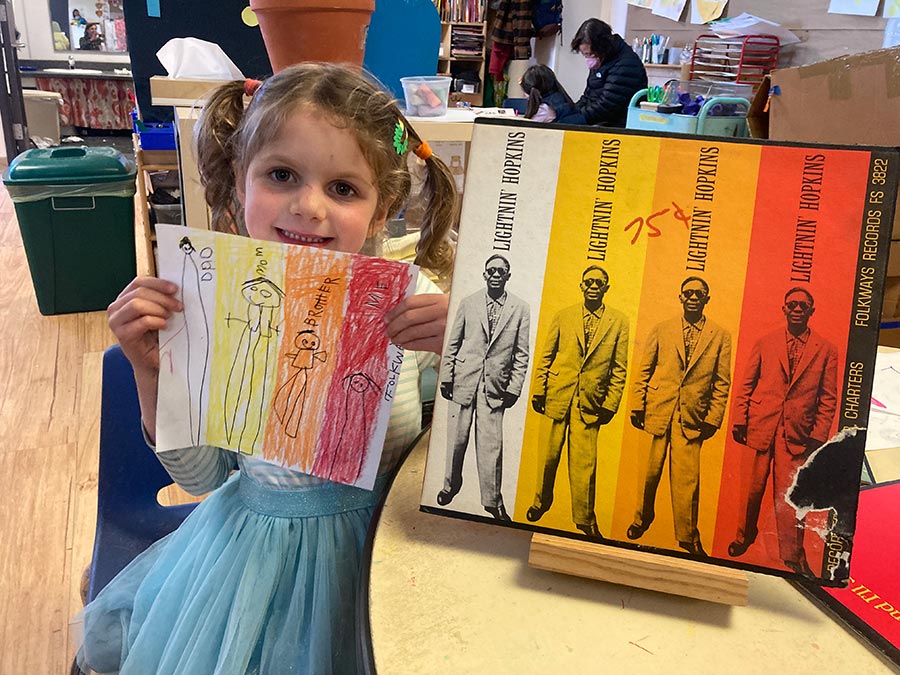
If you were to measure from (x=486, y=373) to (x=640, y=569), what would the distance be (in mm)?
182

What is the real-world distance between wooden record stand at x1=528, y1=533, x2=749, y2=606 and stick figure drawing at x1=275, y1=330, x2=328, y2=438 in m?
0.26

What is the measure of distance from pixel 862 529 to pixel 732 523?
19 cm

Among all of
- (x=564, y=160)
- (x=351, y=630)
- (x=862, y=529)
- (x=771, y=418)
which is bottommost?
(x=351, y=630)

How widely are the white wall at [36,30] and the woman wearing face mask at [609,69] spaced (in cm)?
557

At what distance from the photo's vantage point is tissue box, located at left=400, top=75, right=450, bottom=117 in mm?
1556

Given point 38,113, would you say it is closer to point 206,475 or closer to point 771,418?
point 206,475

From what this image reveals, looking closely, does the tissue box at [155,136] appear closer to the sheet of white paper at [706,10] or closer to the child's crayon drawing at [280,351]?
the child's crayon drawing at [280,351]

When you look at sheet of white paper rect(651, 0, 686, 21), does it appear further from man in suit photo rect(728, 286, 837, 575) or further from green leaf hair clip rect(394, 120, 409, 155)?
man in suit photo rect(728, 286, 837, 575)

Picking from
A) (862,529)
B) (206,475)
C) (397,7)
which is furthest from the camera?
(397,7)

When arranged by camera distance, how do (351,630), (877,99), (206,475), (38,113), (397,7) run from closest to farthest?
(351,630)
(206,475)
(877,99)
(397,7)
(38,113)

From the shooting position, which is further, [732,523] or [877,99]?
[877,99]

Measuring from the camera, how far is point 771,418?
50 centimetres

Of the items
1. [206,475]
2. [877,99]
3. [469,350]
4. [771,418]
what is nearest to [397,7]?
[877,99]

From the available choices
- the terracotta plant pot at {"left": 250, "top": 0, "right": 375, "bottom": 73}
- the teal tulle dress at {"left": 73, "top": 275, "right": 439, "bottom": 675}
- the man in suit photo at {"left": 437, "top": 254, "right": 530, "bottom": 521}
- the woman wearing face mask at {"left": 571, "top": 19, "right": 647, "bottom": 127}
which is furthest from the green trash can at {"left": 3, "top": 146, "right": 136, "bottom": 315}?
the man in suit photo at {"left": 437, "top": 254, "right": 530, "bottom": 521}
